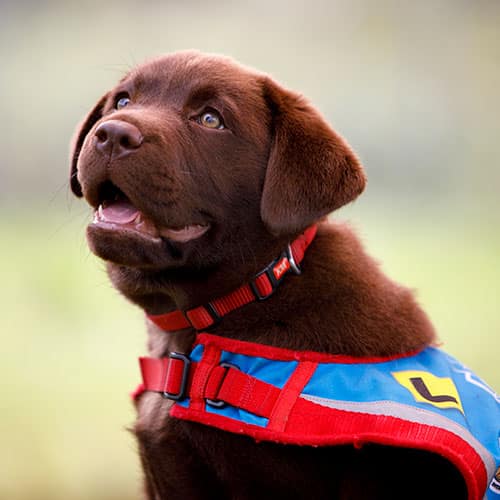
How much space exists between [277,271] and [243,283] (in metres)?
0.11

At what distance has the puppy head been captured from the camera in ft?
7.70

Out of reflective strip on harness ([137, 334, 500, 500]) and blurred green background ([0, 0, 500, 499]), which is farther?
blurred green background ([0, 0, 500, 499])

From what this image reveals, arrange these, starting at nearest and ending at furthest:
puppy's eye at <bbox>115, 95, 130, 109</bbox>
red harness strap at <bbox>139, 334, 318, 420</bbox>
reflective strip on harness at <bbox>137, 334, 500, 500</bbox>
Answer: reflective strip on harness at <bbox>137, 334, 500, 500</bbox> → red harness strap at <bbox>139, 334, 318, 420</bbox> → puppy's eye at <bbox>115, 95, 130, 109</bbox>

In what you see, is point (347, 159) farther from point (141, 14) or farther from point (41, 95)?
point (141, 14)

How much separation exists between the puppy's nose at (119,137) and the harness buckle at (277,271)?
553 millimetres

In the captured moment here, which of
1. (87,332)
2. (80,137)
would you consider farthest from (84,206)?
(80,137)

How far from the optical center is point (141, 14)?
10.3 meters

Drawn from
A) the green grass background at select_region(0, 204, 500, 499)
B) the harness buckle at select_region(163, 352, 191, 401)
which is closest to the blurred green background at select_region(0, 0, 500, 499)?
the green grass background at select_region(0, 204, 500, 499)

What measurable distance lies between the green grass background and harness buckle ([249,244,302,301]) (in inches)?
15.6

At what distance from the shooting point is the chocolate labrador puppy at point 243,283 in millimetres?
2316

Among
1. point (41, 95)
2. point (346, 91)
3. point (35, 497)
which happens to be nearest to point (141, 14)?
point (41, 95)

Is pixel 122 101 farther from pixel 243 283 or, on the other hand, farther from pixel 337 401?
pixel 337 401

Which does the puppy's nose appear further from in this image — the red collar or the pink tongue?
the red collar

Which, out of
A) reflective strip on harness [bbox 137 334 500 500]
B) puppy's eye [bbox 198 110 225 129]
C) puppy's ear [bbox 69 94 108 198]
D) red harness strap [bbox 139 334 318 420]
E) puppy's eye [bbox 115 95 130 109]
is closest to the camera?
reflective strip on harness [bbox 137 334 500 500]
